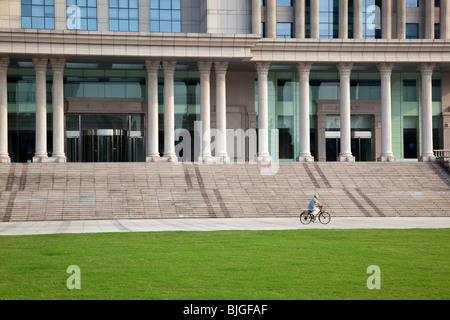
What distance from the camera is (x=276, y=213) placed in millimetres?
44031

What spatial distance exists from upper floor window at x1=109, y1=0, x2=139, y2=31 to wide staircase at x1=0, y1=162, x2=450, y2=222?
14780 millimetres

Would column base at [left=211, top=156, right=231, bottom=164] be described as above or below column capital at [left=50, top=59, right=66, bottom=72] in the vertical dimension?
below

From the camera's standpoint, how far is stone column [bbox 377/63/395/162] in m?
62.1

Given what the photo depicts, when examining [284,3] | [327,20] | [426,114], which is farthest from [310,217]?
[284,3]

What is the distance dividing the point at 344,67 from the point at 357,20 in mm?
Result: 5312

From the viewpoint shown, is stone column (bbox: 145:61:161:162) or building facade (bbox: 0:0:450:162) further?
stone column (bbox: 145:61:161:162)

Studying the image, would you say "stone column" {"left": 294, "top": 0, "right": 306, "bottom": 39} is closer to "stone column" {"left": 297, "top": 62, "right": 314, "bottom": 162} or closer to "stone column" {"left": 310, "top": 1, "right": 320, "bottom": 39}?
"stone column" {"left": 310, "top": 1, "right": 320, "bottom": 39}

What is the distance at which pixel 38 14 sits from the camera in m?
61.6

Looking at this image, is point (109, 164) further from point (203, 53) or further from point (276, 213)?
point (276, 213)

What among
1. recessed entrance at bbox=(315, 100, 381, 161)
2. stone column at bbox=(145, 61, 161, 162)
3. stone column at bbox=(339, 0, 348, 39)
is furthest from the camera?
recessed entrance at bbox=(315, 100, 381, 161)

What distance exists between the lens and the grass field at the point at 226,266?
14.3 metres

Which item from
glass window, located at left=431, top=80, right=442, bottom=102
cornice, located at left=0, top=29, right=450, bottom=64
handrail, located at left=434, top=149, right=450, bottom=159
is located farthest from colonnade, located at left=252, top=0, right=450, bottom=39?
handrail, located at left=434, top=149, right=450, bottom=159

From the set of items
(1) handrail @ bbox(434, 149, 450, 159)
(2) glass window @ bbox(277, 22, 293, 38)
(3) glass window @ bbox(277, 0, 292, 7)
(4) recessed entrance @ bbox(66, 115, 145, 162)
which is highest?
(3) glass window @ bbox(277, 0, 292, 7)

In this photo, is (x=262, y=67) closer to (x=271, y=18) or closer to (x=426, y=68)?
(x=271, y=18)
